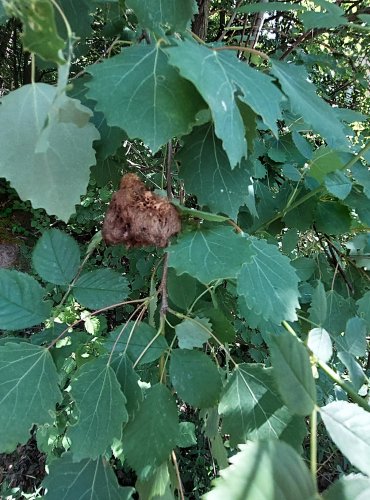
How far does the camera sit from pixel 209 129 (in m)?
0.71

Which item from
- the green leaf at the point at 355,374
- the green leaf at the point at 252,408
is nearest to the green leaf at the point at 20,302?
the green leaf at the point at 252,408

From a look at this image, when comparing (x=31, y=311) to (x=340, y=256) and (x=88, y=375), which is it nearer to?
(x=88, y=375)

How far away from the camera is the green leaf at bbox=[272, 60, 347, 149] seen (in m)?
0.64

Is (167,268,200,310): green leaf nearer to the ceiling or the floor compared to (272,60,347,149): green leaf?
nearer to the floor

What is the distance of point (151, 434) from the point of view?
680 millimetres

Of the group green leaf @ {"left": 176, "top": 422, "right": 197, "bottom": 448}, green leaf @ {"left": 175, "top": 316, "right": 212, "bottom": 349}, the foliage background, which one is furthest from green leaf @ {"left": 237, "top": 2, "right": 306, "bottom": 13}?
green leaf @ {"left": 176, "top": 422, "right": 197, "bottom": 448}

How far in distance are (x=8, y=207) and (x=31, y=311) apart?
3.13 m

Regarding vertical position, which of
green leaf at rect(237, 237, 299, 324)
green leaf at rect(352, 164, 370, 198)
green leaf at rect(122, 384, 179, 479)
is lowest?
green leaf at rect(122, 384, 179, 479)

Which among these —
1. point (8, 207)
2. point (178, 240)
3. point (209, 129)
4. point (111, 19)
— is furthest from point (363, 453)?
point (8, 207)

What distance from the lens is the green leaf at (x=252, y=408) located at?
27.0 inches

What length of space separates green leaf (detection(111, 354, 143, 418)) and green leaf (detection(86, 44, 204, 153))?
1.16ft

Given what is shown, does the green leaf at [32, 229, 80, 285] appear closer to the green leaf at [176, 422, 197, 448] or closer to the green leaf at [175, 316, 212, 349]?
the green leaf at [175, 316, 212, 349]

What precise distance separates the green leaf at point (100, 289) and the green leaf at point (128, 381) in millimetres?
113

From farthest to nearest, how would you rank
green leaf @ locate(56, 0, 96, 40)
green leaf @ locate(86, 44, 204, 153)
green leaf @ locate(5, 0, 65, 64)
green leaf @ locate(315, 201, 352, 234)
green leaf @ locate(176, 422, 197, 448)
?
green leaf @ locate(176, 422, 197, 448)
green leaf @ locate(315, 201, 352, 234)
green leaf @ locate(56, 0, 96, 40)
green leaf @ locate(86, 44, 204, 153)
green leaf @ locate(5, 0, 65, 64)
